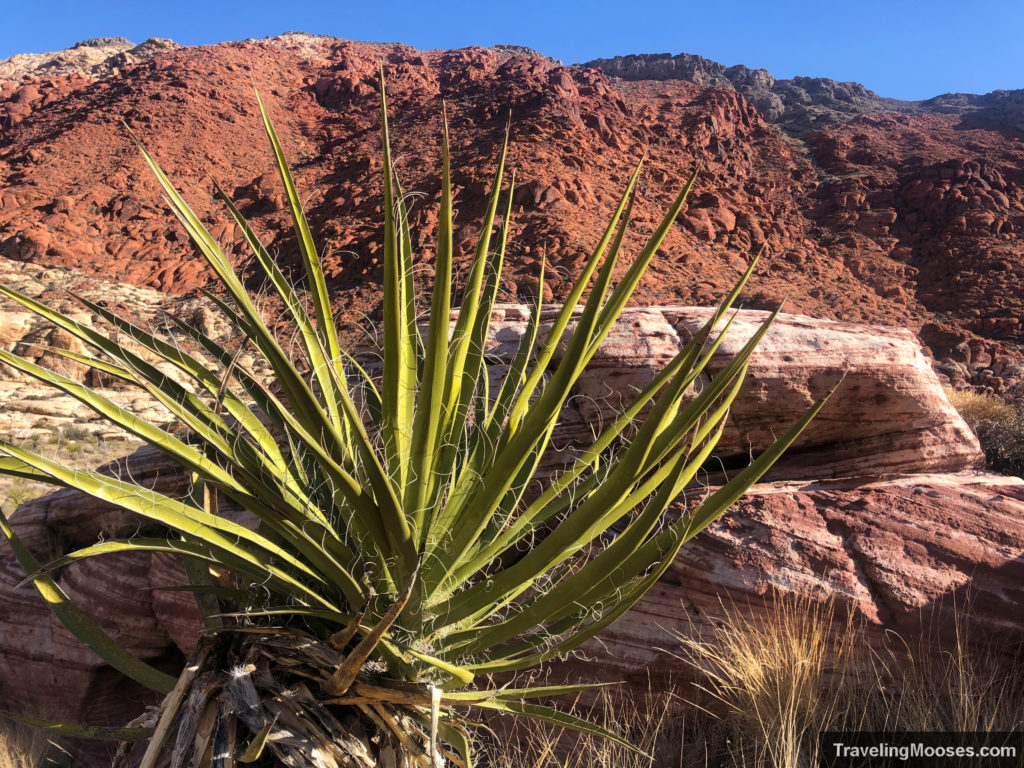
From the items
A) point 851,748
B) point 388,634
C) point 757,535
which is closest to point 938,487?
point 757,535

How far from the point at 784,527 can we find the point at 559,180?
2260 centimetres

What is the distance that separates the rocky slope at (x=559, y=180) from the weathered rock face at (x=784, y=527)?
12609 millimetres

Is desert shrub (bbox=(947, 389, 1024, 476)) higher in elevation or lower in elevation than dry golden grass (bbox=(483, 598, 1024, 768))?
higher

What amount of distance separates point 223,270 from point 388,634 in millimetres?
1038

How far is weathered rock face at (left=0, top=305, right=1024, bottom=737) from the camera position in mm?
3191

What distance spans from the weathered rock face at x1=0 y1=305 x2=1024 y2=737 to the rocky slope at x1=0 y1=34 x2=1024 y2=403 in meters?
12.6

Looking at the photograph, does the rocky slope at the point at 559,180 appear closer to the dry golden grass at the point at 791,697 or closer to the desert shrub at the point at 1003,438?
the desert shrub at the point at 1003,438

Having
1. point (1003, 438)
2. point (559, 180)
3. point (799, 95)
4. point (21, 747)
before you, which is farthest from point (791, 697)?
point (799, 95)

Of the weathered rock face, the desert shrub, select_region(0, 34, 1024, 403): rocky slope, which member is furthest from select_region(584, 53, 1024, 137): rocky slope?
the weathered rock face

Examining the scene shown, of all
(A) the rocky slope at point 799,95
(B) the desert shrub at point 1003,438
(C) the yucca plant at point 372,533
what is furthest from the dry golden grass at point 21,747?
(A) the rocky slope at point 799,95

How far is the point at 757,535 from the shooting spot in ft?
11.0

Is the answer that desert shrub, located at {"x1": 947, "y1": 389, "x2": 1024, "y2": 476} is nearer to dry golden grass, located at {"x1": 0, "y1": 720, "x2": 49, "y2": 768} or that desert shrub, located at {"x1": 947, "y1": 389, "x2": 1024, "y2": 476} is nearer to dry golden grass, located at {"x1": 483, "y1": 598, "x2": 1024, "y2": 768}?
dry golden grass, located at {"x1": 483, "y1": 598, "x2": 1024, "y2": 768}

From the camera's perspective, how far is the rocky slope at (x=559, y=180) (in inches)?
876

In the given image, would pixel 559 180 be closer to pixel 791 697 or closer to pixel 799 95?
pixel 791 697
